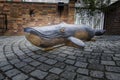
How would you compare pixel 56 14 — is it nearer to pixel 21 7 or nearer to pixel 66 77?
pixel 21 7

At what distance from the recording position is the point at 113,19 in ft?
16.7

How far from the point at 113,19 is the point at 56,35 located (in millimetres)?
3510

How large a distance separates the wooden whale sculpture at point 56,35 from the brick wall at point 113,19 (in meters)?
2.16

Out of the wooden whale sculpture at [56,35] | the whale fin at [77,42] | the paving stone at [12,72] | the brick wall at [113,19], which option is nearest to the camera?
the paving stone at [12,72]

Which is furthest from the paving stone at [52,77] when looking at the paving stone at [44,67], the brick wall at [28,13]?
the brick wall at [28,13]

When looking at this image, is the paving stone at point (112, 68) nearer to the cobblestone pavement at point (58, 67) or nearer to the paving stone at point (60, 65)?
the cobblestone pavement at point (58, 67)

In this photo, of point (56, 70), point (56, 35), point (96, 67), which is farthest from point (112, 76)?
point (56, 35)

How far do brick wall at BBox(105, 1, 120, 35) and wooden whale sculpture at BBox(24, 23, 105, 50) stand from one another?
2162 mm

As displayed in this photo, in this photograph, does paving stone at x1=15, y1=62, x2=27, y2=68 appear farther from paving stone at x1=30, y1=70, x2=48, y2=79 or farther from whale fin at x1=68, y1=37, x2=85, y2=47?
whale fin at x1=68, y1=37, x2=85, y2=47

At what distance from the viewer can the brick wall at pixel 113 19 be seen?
497cm

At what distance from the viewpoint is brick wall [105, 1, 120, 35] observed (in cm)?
497

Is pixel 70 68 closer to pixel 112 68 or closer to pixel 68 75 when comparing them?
pixel 68 75

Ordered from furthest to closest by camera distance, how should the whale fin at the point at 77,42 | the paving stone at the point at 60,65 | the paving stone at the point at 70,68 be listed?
the whale fin at the point at 77,42 → the paving stone at the point at 60,65 → the paving stone at the point at 70,68

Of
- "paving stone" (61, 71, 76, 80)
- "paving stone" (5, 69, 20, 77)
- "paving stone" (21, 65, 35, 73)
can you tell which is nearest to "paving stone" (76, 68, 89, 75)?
"paving stone" (61, 71, 76, 80)
